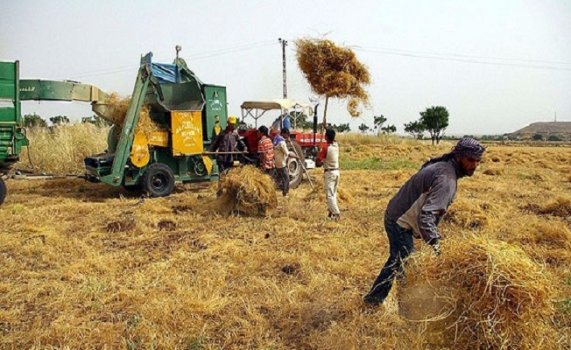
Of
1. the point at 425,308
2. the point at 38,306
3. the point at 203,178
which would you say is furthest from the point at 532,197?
the point at 38,306

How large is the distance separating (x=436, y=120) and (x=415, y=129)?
6.83 metres

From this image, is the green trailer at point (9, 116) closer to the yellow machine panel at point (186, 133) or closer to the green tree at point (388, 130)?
the yellow machine panel at point (186, 133)

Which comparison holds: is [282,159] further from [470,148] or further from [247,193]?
[470,148]

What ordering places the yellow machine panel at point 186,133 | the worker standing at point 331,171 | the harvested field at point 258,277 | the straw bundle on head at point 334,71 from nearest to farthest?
the harvested field at point 258,277 → the worker standing at point 331,171 → the yellow machine panel at point 186,133 → the straw bundle on head at point 334,71

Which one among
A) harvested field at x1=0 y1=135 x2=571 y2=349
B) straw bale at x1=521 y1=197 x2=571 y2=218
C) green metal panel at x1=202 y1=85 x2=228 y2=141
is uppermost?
green metal panel at x1=202 y1=85 x2=228 y2=141

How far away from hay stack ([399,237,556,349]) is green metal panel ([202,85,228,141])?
846 cm

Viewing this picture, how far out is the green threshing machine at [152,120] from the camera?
9.06 m

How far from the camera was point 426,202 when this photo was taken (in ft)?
11.5

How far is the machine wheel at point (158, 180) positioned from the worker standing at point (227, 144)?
1104 millimetres

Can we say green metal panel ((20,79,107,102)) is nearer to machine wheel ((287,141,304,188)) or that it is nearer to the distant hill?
machine wheel ((287,141,304,188))

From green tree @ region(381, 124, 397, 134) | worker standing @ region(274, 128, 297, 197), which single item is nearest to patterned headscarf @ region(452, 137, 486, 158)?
worker standing @ region(274, 128, 297, 197)

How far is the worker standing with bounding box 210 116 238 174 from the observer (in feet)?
33.8

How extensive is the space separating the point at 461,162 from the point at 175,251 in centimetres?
385

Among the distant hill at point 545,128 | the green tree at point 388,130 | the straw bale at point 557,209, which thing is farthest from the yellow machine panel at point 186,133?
the distant hill at point 545,128
